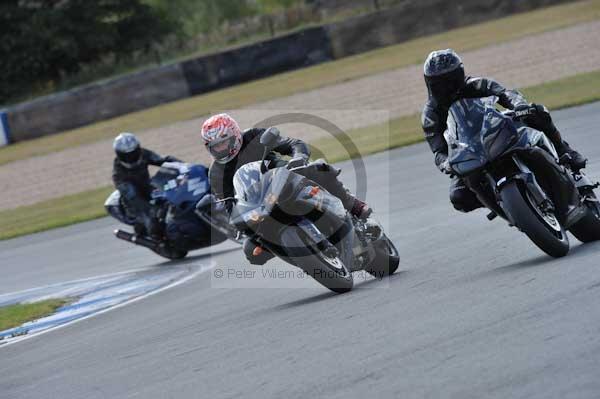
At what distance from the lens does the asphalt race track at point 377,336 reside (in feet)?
18.0

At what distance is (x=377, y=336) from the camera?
6715 millimetres

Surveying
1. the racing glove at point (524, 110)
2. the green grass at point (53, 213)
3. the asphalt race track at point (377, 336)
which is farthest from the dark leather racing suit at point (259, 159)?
the green grass at point (53, 213)

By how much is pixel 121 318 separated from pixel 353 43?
24862 mm

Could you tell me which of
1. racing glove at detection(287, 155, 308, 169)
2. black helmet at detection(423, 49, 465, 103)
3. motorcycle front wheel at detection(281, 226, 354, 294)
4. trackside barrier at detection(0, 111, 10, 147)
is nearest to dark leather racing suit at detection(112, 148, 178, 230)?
racing glove at detection(287, 155, 308, 169)

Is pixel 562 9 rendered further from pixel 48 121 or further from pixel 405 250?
pixel 405 250

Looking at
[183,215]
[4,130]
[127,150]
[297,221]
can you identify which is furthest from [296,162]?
[4,130]

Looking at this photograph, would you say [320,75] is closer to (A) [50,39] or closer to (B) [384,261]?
(A) [50,39]

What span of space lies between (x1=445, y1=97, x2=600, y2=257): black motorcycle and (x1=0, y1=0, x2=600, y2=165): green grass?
21.0 m

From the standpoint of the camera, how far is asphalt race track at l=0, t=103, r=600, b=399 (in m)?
5.47

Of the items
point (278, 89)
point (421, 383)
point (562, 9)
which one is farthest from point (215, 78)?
point (421, 383)

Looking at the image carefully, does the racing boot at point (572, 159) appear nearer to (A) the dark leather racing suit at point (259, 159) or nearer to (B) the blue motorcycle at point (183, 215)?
(A) the dark leather racing suit at point (259, 159)

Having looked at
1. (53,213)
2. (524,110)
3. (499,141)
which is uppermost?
(524,110)

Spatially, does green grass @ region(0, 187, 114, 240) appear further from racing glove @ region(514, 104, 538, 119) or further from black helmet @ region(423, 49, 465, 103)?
racing glove @ region(514, 104, 538, 119)

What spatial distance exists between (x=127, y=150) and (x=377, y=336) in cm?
893
